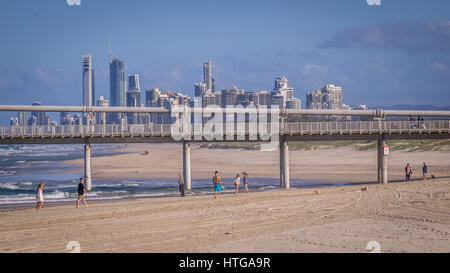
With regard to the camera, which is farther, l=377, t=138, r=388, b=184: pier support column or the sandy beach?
l=377, t=138, r=388, b=184: pier support column

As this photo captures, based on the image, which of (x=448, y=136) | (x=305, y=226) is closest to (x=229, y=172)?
(x=448, y=136)

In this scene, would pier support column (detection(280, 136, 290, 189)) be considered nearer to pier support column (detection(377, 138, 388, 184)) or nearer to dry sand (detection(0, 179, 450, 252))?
pier support column (detection(377, 138, 388, 184))

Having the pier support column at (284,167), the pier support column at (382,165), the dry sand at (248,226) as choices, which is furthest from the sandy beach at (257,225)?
the pier support column at (284,167)

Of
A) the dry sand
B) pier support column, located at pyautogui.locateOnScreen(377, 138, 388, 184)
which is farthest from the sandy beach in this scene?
pier support column, located at pyautogui.locateOnScreen(377, 138, 388, 184)

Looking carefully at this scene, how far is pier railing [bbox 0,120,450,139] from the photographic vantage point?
1569 inches

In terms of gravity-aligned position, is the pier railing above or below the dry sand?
above

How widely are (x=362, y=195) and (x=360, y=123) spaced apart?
44.3ft

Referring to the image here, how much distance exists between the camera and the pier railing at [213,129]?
39.8 m

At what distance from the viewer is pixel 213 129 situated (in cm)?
4119

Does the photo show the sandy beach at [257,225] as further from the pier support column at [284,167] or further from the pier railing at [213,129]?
the pier railing at [213,129]

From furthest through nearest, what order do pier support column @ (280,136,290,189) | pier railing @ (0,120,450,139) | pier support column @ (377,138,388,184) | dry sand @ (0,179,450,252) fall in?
pier support column @ (377,138,388,184), pier support column @ (280,136,290,189), pier railing @ (0,120,450,139), dry sand @ (0,179,450,252)

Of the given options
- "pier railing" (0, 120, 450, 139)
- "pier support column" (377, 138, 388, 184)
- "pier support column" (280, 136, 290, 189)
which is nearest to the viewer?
"pier railing" (0, 120, 450, 139)
